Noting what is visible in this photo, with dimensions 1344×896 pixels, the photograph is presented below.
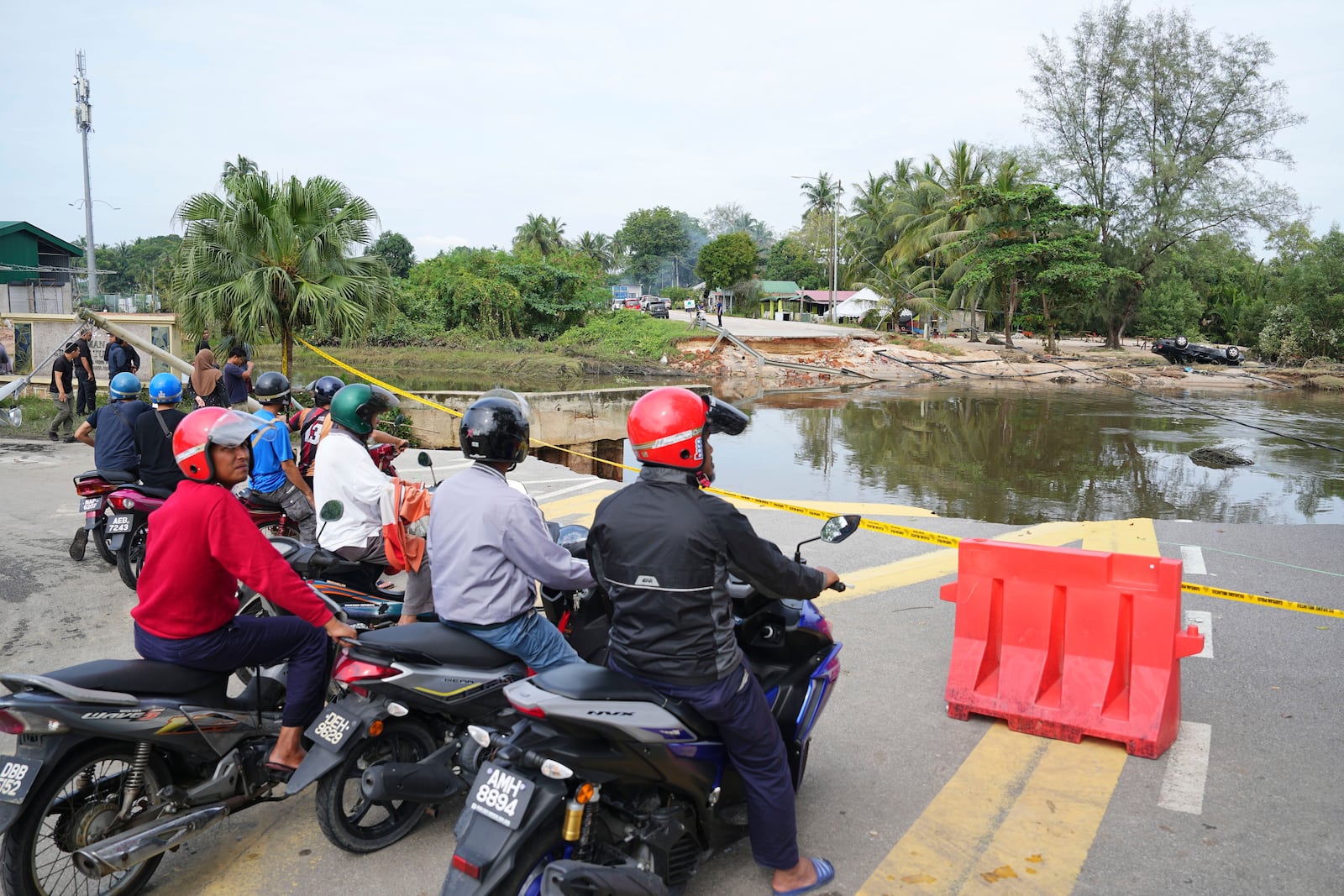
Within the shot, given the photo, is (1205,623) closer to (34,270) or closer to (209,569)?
(209,569)

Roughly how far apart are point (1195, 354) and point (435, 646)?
147 feet

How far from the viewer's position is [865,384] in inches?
1469

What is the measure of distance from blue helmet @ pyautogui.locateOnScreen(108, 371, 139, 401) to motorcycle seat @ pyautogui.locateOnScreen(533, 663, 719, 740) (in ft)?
18.6

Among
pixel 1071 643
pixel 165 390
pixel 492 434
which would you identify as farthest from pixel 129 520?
pixel 1071 643

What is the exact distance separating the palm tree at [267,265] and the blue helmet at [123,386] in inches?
256

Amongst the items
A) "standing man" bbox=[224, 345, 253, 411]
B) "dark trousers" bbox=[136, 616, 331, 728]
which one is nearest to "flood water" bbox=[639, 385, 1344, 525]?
"standing man" bbox=[224, 345, 253, 411]

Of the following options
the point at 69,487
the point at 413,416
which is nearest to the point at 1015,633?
the point at 69,487

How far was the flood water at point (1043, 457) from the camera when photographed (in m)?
13.4

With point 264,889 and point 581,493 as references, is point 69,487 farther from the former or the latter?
point 264,889

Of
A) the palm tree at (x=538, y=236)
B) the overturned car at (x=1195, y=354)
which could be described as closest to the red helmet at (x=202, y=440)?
the overturned car at (x=1195, y=354)

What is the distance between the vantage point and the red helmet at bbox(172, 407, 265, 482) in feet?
10.9

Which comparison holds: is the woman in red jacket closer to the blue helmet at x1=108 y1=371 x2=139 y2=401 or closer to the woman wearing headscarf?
the blue helmet at x1=108 y1=371 x2=139 y2=401

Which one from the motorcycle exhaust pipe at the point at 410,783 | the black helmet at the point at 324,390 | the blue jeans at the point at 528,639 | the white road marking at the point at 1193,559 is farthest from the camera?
the white road marking at the point at 1193,559

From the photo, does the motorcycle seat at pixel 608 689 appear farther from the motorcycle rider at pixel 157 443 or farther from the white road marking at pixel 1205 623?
the motorcycle rider at pixel 157 443
